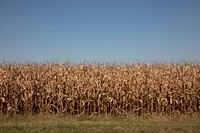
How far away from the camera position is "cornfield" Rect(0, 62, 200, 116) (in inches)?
571

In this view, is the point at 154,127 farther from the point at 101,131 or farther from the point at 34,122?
the point at 34,122

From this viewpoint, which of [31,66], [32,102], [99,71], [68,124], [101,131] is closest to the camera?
[101,131]

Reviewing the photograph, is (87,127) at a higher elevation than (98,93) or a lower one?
lower

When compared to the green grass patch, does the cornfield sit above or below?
above

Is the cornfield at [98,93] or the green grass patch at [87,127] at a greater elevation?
the cornfield at [98,93]

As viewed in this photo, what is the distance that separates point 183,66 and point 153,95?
3.47 metres

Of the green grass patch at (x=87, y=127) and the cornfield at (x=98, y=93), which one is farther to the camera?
the cornfield at (x=98, y=93)

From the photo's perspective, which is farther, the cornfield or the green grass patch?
the cornfield

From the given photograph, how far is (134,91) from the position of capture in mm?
14727

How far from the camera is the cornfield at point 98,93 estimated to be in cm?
1451

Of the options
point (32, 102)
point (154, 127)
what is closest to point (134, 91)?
point (154, 127)

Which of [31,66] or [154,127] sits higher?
[31,66]

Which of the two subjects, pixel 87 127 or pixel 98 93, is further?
pixel 98 93

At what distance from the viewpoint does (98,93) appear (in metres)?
14.7
